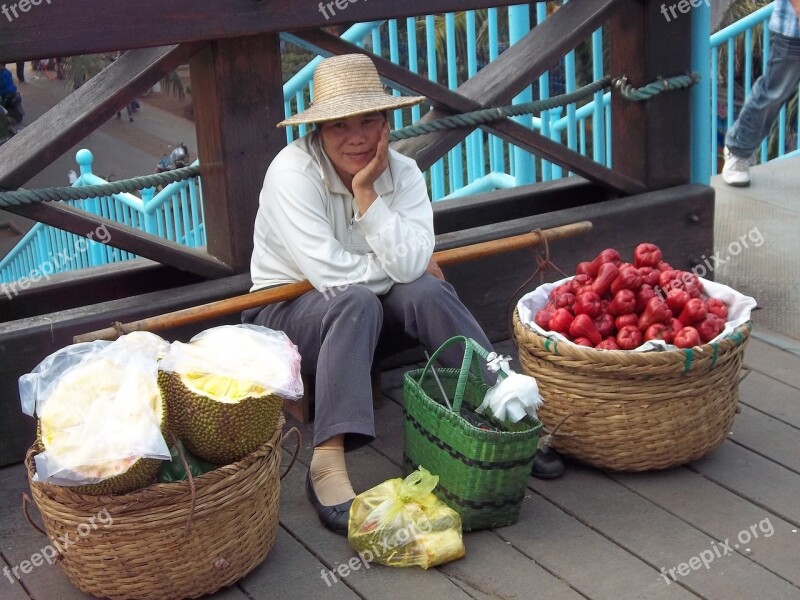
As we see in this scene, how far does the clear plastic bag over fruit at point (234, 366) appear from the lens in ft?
7.96

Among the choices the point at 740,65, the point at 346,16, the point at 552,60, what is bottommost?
the point at 740,65

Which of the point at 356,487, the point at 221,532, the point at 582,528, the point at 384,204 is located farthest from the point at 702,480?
the point at 221,532

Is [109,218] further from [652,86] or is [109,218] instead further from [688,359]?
[688,359]

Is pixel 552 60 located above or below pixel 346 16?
below

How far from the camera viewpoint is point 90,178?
6953 millimetres

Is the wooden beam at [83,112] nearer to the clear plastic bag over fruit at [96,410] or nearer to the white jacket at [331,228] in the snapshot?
the white jacket at [331,228]

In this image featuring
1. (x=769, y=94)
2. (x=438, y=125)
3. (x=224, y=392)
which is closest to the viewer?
(x=224, y=392)

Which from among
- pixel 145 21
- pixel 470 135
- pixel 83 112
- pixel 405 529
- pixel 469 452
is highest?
pixel 145 21

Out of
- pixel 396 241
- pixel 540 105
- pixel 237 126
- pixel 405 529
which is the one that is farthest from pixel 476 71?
pixel 405 529

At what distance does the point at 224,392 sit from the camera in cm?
242

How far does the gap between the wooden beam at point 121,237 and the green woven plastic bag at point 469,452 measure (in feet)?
3.07

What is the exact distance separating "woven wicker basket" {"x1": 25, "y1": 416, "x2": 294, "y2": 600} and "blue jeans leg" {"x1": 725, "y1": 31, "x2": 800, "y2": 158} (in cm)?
392

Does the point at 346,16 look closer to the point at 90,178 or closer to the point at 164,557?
the point at 164,557

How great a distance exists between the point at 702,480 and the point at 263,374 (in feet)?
4.60
